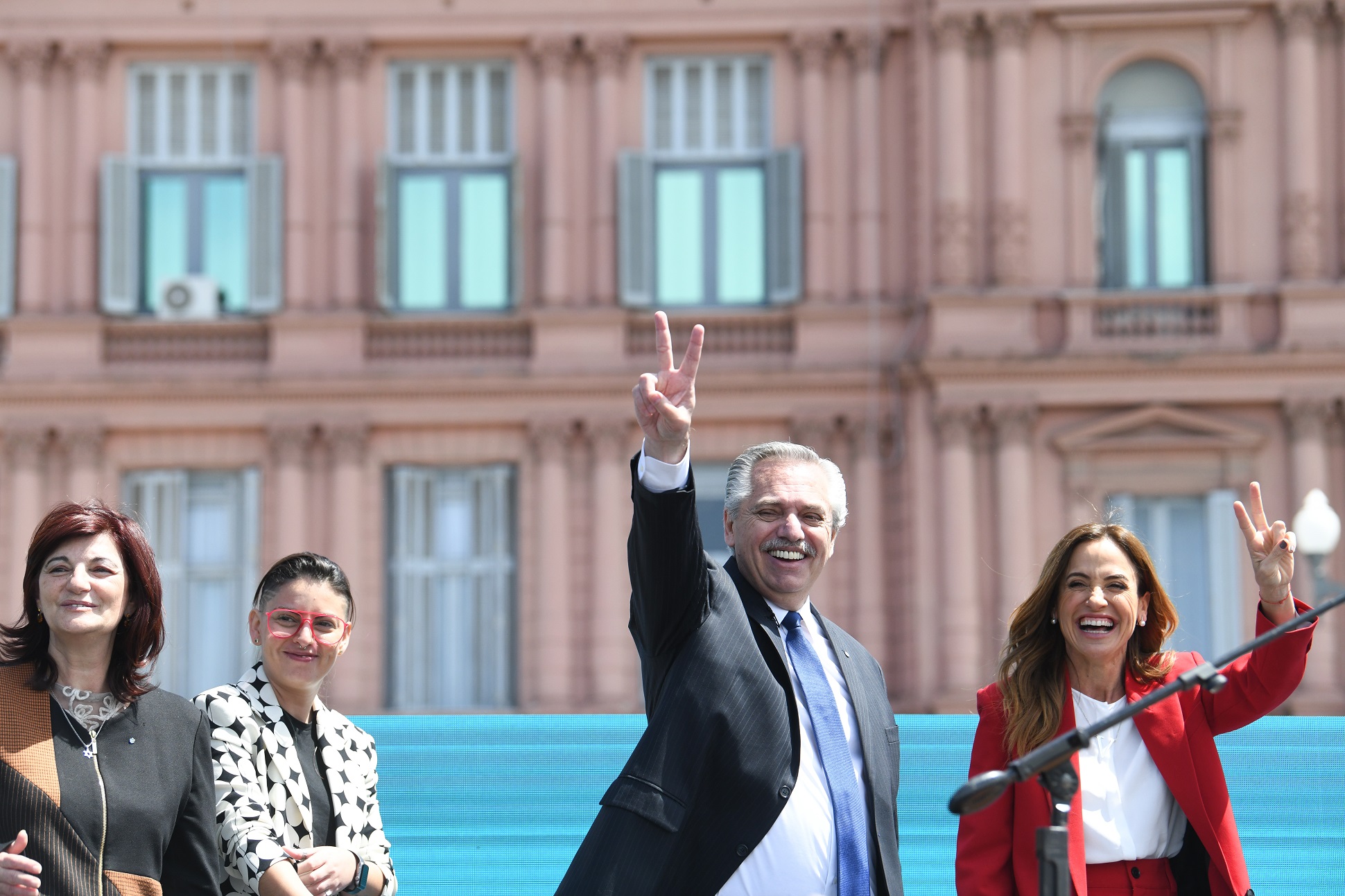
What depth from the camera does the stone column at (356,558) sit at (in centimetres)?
1775

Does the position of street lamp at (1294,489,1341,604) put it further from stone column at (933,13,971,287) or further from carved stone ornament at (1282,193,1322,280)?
stone column at (933,13,971,287)

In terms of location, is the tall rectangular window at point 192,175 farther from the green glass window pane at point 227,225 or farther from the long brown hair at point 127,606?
the long brown hair at point 127,606

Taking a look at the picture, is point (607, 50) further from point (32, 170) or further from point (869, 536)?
point (32, 170)

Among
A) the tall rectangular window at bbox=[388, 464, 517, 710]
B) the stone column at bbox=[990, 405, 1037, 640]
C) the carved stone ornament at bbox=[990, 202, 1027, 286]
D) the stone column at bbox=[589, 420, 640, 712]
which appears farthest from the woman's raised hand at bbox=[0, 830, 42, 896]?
the carved stone ornament at bbox=[990, 202, 1027, 286]

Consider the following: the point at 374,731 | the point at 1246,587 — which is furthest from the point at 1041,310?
the point at 374,731

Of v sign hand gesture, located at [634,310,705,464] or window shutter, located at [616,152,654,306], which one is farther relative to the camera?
window shutter, located at [616,152,654,306]

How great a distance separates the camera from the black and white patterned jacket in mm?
4727

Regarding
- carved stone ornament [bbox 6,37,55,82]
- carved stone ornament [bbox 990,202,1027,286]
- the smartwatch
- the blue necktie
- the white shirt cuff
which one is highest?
carved stone ornament [bbox 6,37,55,82]

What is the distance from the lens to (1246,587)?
17266 millimetres

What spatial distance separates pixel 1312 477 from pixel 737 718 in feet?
45.5

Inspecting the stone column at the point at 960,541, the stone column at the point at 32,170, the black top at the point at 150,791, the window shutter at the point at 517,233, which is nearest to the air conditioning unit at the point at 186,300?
the stone column at the point at 32,170

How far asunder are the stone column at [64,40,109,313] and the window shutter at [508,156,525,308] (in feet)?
13.2

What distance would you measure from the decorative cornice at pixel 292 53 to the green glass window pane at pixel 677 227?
360cm

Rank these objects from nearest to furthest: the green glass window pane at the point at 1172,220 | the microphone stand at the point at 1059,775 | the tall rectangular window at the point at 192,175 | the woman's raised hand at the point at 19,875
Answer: the microphone stand at the point at 1059,775
the woman's raised hand at the point at 19,875
the green glass window pane at the point at 1172,220
the tall rectangular window at the point at 192,175
